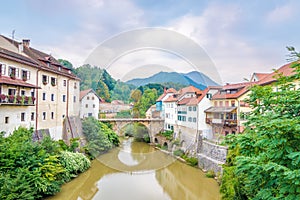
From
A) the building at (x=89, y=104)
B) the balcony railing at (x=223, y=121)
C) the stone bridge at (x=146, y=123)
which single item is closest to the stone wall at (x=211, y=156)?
Answer: the balcony railing at (x=223, y=121)

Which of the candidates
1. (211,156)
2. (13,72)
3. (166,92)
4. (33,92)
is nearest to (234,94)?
(166,92)

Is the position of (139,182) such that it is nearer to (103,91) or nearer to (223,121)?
(103,91)

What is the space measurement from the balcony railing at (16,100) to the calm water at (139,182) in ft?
18.3

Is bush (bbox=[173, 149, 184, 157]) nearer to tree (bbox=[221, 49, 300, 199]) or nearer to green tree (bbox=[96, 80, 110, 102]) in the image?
green tree (bbox=[96, 80, 110, 102])

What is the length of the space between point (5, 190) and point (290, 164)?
31.5 ft

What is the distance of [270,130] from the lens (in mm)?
3520

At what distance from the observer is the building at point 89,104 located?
862 inches

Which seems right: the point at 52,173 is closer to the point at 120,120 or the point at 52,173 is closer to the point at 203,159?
the point at 203,159

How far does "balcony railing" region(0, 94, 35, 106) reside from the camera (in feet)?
38.1

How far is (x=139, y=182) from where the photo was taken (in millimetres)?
13734

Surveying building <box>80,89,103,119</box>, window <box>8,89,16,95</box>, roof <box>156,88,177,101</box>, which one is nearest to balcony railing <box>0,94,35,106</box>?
window <box>8,89,16,95</box>

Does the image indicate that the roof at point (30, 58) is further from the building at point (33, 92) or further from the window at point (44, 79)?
the window at point (44, 79)

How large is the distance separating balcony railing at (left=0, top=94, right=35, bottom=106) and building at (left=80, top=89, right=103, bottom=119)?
7870 mm

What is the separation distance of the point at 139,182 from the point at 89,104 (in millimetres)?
12199
